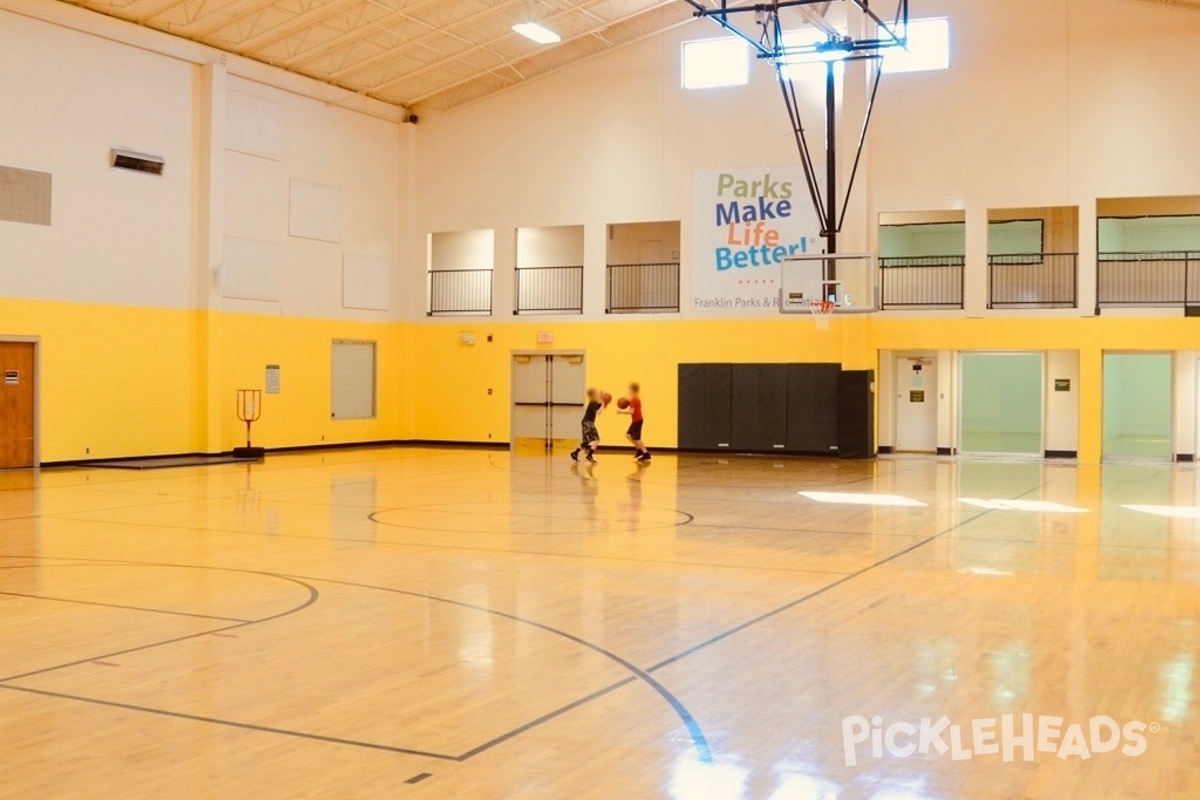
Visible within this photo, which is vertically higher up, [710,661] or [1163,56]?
[1163,56]

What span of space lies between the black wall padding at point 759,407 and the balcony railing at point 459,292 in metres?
6.98

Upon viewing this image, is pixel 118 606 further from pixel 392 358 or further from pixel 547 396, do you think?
pixel 392 358

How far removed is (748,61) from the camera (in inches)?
1071

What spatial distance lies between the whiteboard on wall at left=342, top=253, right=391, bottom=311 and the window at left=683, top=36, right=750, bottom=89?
8.56 m

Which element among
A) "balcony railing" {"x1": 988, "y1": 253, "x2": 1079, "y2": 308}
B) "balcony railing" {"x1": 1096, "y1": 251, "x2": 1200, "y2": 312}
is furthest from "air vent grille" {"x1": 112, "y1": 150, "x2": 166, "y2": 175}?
"balcony railing" {"x1": 1096, "y1": 251, "x2": 1200, "y2": 312}

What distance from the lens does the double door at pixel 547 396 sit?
29328 millimetres

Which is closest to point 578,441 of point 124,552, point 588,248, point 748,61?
point 588,248

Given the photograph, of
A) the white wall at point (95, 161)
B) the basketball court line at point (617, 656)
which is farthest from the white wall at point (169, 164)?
the basketball court line at point (617, 656)

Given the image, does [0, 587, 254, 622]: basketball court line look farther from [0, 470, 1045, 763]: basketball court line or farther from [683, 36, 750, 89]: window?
[683, 36, 750, 89]: window

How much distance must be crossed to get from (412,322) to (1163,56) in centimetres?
1797

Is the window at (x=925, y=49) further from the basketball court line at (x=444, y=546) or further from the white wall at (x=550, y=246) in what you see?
the basketball court line at (x=444, y=546)

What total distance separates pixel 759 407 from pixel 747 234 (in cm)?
387

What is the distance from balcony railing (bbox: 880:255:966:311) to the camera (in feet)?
90.0

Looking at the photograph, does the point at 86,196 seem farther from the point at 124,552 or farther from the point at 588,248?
the point at 124,552
